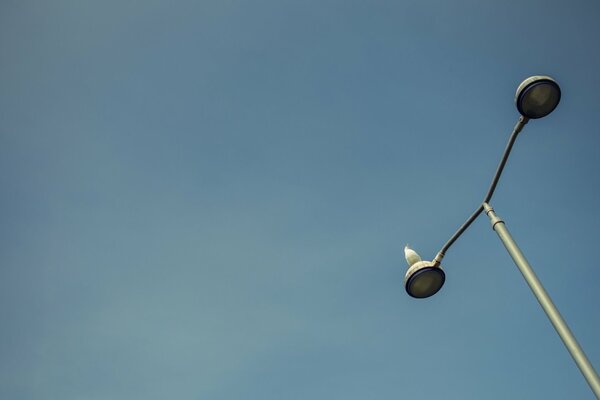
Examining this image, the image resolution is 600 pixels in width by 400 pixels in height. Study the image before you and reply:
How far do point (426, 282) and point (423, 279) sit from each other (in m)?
0.10

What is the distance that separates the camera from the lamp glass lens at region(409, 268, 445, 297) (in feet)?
20.3

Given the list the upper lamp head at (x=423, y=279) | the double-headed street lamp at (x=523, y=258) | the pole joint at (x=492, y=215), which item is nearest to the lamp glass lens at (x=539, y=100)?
the double-headed street lamp at (x=523, y=258)

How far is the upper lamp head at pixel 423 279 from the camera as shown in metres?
6.17

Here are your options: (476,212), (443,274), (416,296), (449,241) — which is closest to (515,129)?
(476,212)

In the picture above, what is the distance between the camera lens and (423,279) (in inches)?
246

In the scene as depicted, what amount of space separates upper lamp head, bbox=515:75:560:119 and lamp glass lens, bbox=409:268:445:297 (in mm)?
2462

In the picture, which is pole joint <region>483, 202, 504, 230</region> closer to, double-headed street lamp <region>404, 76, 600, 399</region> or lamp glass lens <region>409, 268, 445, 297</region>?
double-headed street lamp <region>404, 76, 600, 399</region>

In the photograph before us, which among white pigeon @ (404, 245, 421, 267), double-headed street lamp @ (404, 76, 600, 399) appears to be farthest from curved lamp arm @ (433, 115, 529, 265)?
white pigeon @ (404, 245, 421, 267)

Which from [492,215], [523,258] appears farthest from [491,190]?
[523,258]

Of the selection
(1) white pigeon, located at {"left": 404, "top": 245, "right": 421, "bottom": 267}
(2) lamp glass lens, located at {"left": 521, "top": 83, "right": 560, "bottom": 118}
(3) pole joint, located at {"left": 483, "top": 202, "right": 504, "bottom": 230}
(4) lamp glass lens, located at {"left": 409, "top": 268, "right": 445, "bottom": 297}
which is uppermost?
(2) lamp glass lens, located at {"left": 521, "top": 83, "right": 560, "bottom": 118}

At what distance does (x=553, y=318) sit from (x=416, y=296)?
6.75ft

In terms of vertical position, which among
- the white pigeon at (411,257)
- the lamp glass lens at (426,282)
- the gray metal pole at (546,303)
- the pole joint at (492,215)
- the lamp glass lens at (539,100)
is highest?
the lamp glass lens at (539,100)

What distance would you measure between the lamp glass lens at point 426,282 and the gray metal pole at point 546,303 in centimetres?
109

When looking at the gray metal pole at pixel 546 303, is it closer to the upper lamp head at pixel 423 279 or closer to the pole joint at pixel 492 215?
the pole joint at pixel 492 215
